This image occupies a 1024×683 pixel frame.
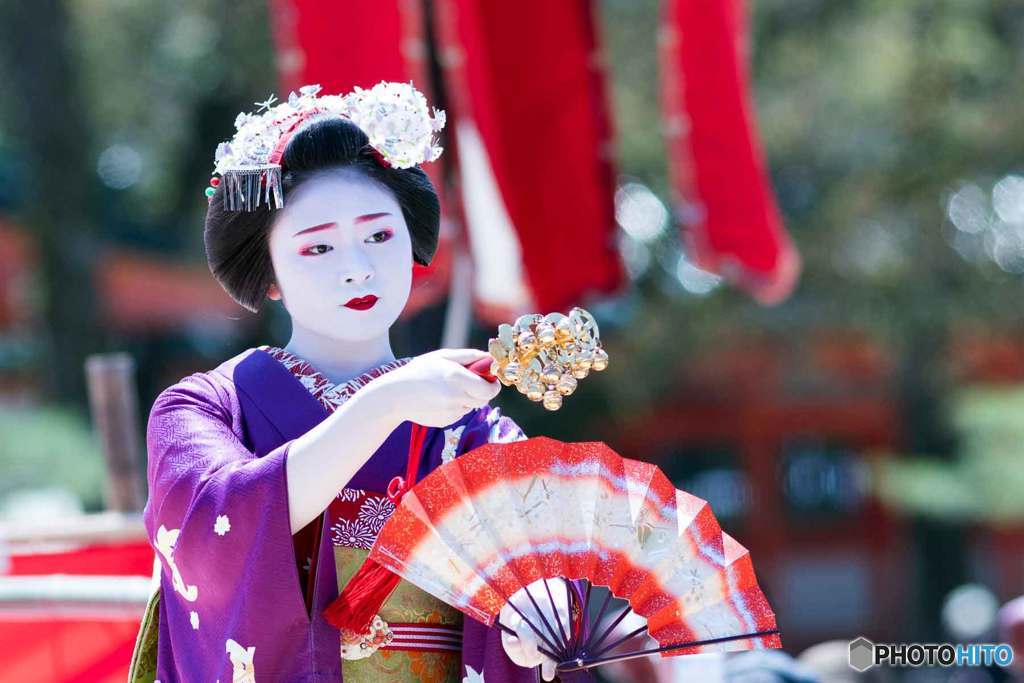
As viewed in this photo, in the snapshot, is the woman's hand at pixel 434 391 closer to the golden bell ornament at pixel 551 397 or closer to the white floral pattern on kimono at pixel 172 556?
the golden bell ornament at pixel 551 397

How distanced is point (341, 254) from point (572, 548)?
0.47 m

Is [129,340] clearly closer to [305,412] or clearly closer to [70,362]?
[70,362]

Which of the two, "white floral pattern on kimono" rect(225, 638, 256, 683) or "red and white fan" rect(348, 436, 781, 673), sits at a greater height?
"red and white fan" rect(348, 436, 781, 673)

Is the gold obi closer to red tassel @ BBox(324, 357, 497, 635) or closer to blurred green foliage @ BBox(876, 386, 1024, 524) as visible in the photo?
red tassel @ BBox(324, 357, 497, 635)

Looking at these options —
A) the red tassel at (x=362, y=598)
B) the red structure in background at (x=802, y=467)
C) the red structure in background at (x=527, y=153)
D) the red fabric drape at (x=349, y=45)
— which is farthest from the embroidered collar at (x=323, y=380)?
the red structure in background at (x=802, y=467)

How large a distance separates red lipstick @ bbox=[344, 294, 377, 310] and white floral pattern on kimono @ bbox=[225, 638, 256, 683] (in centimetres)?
44

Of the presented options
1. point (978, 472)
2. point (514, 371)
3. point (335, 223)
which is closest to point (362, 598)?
point (514, 371)

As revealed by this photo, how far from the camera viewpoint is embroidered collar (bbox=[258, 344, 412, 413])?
6.02ft

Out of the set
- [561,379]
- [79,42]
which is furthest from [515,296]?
[79,42]

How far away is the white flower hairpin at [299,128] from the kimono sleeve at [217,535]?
292 millimetres

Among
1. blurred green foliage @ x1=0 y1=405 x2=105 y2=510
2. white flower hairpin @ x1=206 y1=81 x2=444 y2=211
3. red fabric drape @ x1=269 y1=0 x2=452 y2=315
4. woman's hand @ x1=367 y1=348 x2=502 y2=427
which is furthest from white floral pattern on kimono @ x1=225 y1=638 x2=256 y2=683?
blurred green foliage @ x1=0 y1=405 x2=105 y2=510

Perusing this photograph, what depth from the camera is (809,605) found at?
1141 cm

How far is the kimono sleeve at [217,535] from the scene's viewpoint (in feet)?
5.35

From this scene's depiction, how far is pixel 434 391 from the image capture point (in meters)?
1.56
